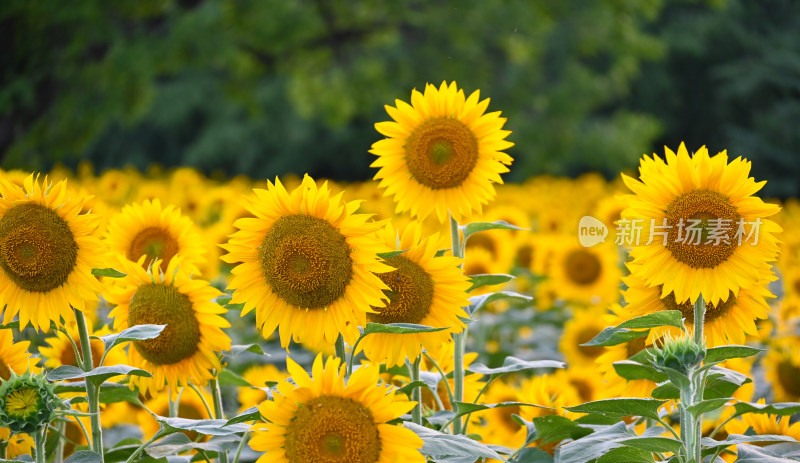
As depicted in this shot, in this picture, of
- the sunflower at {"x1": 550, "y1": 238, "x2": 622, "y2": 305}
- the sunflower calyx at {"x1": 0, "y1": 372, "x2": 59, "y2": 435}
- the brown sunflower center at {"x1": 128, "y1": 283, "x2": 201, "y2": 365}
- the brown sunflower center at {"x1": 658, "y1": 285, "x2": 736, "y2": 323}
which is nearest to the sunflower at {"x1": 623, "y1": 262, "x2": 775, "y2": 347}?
the brown sunflower center at {"x1": 658, "y1": 285, "x2": 736, "y2": 323}

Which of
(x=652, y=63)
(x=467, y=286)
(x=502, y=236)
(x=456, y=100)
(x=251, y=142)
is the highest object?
(x=652, y=63)

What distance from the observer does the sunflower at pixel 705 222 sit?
65.7 inches

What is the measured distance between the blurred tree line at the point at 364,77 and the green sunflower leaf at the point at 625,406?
249 inches

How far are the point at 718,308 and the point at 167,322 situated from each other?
1.05 metres

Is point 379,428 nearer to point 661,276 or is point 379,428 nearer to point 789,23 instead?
point 661,276

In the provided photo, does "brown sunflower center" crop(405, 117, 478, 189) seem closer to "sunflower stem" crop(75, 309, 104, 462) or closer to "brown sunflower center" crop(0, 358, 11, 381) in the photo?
"sunflower stem" crop(75, 309, 104, 462)

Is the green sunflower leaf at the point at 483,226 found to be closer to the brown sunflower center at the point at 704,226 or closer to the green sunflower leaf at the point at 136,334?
the brown sunflower center at the point at 704,226

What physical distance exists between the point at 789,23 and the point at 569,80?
6.81 m

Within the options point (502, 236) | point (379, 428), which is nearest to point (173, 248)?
point (379, 428)

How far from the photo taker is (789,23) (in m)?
19.2

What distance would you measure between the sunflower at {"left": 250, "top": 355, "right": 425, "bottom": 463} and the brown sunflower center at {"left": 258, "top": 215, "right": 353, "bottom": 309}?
198 millimetres

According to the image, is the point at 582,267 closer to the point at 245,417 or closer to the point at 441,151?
the point at 441,151

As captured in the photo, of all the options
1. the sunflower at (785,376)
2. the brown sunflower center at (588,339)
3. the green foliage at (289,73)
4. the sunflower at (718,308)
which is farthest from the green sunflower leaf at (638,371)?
the green foliage at (289,73)

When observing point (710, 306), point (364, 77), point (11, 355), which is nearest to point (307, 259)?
point (11, 355)
